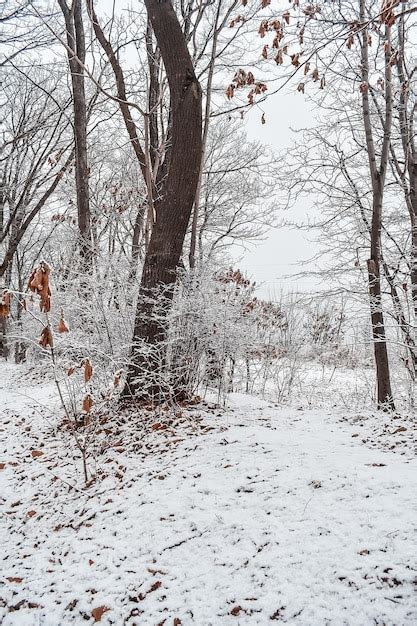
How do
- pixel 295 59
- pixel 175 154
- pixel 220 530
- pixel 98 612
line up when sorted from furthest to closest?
pixel 175 154 < pixel 295 59 < pixel 220 530 < pixel 98 612

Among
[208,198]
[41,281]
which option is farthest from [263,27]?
[208,198]

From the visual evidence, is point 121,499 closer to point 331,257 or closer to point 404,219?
point 331,257

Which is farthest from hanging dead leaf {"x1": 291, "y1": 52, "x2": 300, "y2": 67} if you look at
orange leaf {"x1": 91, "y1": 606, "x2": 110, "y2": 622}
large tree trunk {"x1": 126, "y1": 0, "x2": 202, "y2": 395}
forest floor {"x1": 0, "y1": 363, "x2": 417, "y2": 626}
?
orange leaf {"x1": 91, "y1": 606, "x2": 110, "y2": 622}

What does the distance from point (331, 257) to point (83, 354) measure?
4.74m

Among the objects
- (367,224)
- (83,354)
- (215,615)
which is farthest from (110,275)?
(367,224)

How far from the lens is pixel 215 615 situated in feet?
6.16

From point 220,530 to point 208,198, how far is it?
35.3 ft

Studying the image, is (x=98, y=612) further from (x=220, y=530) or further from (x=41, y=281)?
(x=41, y=281)

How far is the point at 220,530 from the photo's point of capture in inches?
95.6

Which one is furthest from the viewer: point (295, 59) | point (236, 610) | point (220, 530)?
point (295, 59)

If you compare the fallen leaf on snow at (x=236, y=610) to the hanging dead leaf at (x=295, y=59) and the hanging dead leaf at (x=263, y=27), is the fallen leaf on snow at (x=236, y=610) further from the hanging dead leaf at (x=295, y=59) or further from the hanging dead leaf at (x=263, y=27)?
the hanging dead leaf at (x=263, y=27)

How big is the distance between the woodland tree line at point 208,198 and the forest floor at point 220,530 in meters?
0.83

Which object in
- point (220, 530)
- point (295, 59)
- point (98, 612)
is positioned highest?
point (295, 59)

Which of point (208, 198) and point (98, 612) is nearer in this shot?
point (98, 612)
